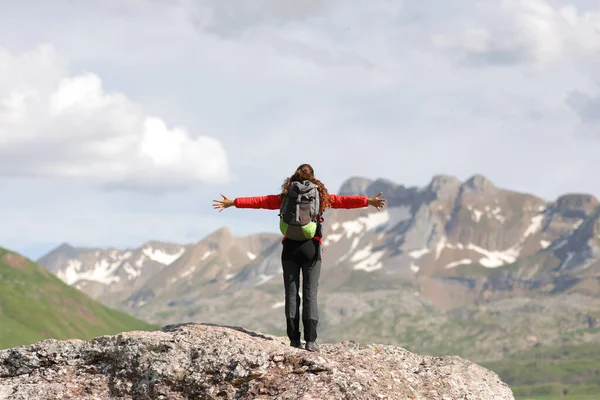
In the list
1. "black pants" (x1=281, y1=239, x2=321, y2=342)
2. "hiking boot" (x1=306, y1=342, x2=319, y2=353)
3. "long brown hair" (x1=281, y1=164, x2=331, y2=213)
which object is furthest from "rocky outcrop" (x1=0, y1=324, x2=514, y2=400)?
"long brown hair" (x1=281, y1=164, x2=331, y2=213)

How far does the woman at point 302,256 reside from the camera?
760 inches

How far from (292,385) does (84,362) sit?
5355mm

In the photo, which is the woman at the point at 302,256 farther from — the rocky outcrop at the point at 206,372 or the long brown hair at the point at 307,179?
the rocky outcrop at the point at 206,372

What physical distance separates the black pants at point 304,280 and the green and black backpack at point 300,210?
0.41 metres

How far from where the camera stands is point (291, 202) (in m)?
18.9

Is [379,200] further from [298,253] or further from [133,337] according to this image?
[133,337]

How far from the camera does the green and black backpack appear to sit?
18797mm

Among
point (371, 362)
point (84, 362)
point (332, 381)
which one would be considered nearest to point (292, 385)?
point (332, 381)

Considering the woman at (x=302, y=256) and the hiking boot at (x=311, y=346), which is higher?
the woman at (x=302, y=256)

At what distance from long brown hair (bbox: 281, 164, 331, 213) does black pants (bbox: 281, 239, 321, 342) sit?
42.8 inches

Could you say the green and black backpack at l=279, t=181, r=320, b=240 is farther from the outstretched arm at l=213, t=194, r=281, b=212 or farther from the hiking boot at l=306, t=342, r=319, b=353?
the hiking boot at l=306, t=342, r=319, b=353

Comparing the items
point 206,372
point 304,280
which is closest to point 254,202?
point 304,280

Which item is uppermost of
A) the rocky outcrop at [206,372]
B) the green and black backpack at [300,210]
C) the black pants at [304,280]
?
the green and black backpack at [300,210]

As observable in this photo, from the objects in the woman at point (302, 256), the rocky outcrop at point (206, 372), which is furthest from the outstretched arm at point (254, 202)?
the rocky outcrop at point (206, 372)
